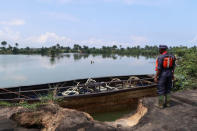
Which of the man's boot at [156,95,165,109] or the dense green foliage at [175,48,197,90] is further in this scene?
the dense green foliage at [175,48,197,90]

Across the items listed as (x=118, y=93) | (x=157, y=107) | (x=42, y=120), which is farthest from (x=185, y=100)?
(x=42, y=120)

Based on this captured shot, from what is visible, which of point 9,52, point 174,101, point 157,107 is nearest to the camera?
point 157,107

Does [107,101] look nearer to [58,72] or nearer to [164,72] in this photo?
[164,72]

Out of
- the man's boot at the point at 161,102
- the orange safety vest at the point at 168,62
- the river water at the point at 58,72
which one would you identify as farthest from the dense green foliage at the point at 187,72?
the orange safety vest at the point at 168,62

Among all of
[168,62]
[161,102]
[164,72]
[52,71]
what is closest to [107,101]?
[161,102]

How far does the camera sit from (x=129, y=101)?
10.8 meters

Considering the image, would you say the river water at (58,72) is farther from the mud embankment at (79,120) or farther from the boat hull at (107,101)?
the mud embankment at (79,120)

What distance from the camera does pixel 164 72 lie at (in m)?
6.12

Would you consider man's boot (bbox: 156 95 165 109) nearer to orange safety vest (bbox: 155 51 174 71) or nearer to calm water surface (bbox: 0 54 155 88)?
orange safety vest (bbox: 155 51 174 71)

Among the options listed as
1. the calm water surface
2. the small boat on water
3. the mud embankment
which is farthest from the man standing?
the calm water surface

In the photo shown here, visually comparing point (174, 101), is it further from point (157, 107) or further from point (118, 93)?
point (118, 93)

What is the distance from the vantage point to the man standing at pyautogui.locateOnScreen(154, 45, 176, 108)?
600 centimetres

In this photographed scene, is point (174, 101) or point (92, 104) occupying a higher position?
point (174, 101)

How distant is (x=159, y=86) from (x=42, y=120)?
436 centimetres
